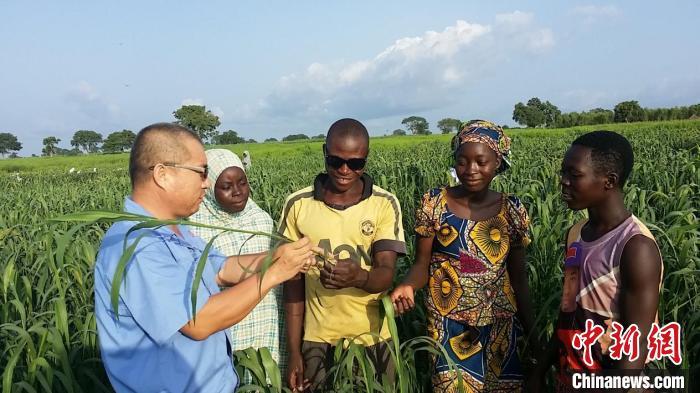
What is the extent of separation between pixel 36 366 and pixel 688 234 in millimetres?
3338

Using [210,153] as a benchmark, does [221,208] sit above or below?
below

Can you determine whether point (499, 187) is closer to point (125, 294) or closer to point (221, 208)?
point (221, 208)

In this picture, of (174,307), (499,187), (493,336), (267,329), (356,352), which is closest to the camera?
(174,307)

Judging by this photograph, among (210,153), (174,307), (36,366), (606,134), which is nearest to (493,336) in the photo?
(606,134)

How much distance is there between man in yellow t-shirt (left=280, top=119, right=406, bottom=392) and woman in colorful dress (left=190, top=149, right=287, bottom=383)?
199 millimetres

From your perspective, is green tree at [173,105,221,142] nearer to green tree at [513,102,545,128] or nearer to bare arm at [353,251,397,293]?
green tree at [513,102,545,128]

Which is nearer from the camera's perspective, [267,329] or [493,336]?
[493,336]

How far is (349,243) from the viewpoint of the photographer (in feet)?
6.14

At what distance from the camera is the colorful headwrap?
1844 millimetres

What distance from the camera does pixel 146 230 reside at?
1.19 metres

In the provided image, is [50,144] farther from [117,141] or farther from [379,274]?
[379,274]

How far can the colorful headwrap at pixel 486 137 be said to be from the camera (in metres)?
1.84

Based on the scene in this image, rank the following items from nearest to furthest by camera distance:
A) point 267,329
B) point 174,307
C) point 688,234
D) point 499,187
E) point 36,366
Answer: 1. point 174,307
2. point 36,366
3. point 267,329
4. point 688,234
5. point 499,187

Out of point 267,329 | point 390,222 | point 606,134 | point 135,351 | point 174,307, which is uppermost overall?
point 606,134
